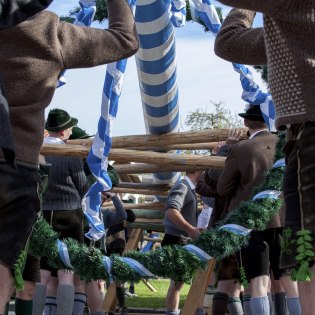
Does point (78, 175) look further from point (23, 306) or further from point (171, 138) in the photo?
point (23, 306)

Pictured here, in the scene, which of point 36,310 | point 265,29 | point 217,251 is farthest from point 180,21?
point 265,29

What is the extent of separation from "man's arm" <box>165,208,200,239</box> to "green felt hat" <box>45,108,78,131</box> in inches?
60.2

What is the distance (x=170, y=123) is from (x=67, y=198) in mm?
1157

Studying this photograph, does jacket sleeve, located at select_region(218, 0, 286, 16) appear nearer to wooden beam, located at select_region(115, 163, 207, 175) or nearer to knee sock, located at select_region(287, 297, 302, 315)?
wooden beam, located at select_region(115, 163, 207, 175)

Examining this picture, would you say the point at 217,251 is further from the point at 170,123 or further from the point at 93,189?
the point at 170,123

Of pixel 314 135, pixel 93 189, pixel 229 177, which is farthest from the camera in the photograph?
pixel 229 177

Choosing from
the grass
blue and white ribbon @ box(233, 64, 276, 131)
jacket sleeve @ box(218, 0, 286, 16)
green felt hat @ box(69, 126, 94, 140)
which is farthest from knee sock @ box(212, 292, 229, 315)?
the grass

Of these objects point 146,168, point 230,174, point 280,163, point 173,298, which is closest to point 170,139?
point 230,174

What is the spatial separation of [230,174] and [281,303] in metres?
1.28

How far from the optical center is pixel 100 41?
399 cm

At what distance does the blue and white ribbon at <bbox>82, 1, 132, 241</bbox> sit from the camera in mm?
5914

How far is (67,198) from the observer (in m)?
7.41

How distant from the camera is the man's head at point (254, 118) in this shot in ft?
22.1

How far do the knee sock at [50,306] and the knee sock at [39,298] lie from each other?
43 mm
